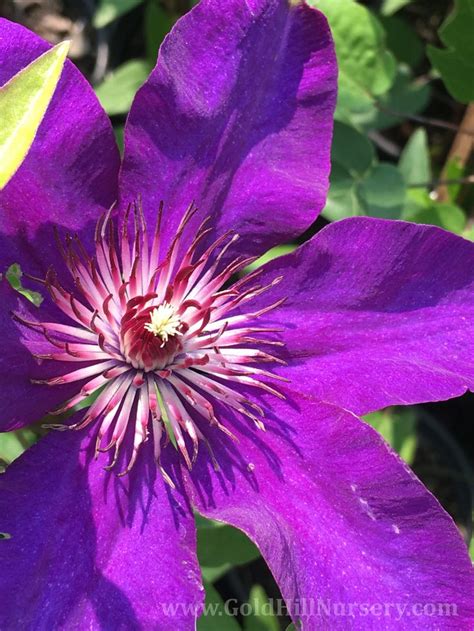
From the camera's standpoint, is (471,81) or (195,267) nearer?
(195,267)

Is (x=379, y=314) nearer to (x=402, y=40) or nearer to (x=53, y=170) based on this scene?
(x=53, y=170)

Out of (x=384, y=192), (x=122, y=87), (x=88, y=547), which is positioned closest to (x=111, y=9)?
(x=122, y=87)

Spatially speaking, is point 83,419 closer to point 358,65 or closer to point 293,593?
point 293,593

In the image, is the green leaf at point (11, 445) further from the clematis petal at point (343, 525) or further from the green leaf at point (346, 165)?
the green leaf at point (346, 165)

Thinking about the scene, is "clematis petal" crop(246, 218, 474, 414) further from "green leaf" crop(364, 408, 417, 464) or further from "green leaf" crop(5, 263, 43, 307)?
"green leaf" crop(364, 408, 417, 464)

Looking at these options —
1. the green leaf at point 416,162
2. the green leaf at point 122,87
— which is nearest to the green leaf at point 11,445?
A: the green leaf at point 122,87

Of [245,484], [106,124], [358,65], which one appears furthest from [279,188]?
[358,65]
